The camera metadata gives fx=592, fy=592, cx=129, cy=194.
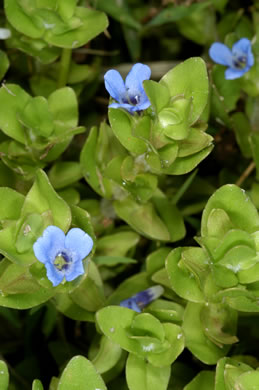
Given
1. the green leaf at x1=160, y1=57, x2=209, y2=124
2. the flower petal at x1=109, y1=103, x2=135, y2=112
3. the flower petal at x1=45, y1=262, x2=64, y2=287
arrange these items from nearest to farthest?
the flower petal at x1=45, y1=262, x2=64, y2=287 → the flower petal at x1=109, y1=103, x2=135, y2=112 → the green leaf at x1=160, y1=57, x2=209, y2=124

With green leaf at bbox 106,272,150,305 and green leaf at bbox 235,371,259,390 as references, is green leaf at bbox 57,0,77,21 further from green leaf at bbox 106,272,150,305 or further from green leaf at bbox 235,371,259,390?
green leaf at bbox 235,371,259,390

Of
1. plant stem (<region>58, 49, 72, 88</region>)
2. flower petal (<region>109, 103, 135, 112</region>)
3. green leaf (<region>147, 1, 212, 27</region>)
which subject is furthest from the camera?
green leaf (<region>147, 1, 212, 27</region>)

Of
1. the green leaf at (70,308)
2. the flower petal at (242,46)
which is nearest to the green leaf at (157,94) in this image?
the flower petal at (242,46)

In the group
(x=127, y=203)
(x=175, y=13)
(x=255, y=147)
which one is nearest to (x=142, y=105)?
(x=127, y=203)

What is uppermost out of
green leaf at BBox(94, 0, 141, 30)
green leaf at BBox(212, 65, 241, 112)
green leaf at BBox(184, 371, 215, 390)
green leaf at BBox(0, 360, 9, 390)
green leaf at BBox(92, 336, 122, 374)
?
green leaf at BBox(94, 0, 141, 30)

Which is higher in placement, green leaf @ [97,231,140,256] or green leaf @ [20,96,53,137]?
green leaf @ [20,96,53,137]

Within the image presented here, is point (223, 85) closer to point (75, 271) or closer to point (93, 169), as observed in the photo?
point (93, 169)

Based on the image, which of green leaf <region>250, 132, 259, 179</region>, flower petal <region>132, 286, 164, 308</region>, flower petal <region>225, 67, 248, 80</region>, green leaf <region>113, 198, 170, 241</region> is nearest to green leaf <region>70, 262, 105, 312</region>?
flower petal <region>132, 286, 164, 308</region>

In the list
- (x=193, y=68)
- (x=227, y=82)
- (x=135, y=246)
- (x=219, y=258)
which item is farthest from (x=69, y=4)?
(x=219, y=258)
